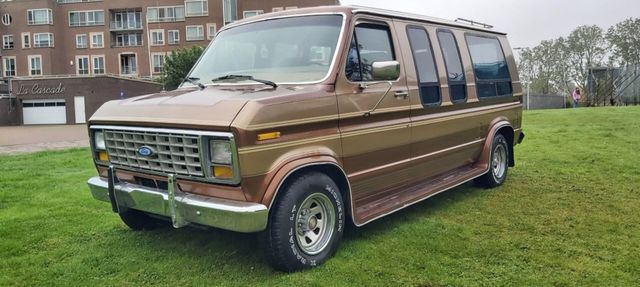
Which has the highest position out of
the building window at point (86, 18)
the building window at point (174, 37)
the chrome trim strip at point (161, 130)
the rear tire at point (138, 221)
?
the building window at point (86, 18)

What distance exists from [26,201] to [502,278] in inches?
247

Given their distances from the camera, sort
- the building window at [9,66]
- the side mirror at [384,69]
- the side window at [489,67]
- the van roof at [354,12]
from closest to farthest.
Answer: the side mirror at [384,69], the van roof at [354,12], the side window at [489,67], the building window at [9,66]

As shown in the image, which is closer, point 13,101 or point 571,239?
point 571,239

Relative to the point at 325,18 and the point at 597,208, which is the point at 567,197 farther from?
the point at 325,18

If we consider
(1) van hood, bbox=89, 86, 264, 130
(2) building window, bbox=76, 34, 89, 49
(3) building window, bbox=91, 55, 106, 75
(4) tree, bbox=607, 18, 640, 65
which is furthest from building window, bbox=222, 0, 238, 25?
(1) van hood, bbox=89, 86, 264, 130

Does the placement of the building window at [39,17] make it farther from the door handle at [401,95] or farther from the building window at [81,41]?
the door handle at [401,95]

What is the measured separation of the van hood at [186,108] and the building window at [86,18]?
64363 millimetres

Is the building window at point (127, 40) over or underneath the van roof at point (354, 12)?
over

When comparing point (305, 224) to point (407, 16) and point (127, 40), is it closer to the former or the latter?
point (407, 16)

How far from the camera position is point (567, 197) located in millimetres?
6676

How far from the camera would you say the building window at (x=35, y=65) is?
6166 centimetres

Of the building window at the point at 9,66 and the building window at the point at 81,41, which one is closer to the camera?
the building window at the point at 81,41

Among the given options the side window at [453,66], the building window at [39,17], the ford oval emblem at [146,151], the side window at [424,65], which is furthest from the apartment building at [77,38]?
the ford oval emblem at [146,151]

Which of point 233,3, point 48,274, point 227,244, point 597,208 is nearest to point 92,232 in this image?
point 48,274
